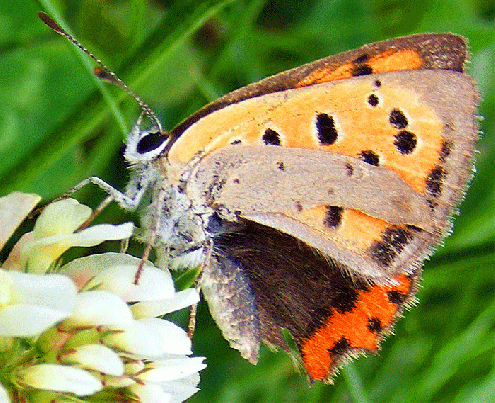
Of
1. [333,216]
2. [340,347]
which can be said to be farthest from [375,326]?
[333,216]

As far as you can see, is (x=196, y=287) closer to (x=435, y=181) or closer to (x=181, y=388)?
(x=181, y=388)

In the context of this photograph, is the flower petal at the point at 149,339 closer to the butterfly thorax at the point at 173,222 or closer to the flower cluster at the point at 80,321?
the flower cluster at the point at 80,321

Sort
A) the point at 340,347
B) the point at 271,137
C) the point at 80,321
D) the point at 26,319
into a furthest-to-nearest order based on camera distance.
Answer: the point at 340,347, the point at 271,137, the point at 80,321, the point at 26,319

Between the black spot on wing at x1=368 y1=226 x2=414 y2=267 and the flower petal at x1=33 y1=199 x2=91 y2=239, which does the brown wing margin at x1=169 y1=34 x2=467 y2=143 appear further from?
the flower petal at x1=33 y1=199 x2=91 y2=239

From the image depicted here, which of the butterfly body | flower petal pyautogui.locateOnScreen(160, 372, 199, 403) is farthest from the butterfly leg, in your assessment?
flower petal pyautogui.locateOnScreen(160, 372, 199, 403)

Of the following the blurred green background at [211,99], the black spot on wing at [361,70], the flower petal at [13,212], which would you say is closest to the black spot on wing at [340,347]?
the blurred green background at [211,99]

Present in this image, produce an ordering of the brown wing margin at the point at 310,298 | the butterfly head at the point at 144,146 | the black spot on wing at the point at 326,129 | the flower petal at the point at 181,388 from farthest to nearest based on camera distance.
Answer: the brown wing margin at the point at 310,298 < the black spot on wing at the point at 326,129 < the butterfly head at the point at 144,146 < the flower petal at the point at 181,388

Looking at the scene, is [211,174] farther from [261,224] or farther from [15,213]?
[15,213]
